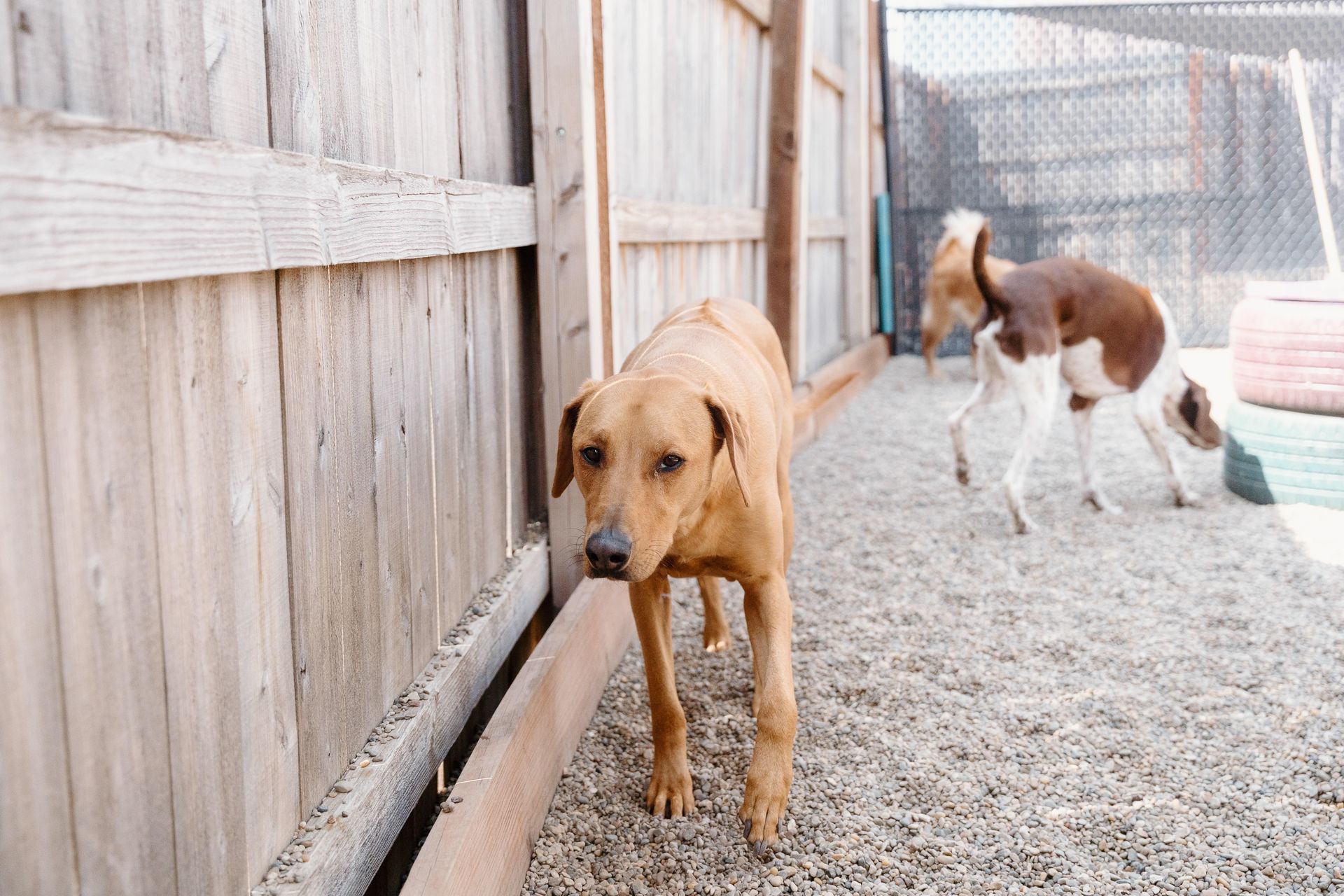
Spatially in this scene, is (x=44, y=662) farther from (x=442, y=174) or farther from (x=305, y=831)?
(x=442, y=174)

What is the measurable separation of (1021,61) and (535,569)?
30.2 ft

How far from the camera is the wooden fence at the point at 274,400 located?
1.22m

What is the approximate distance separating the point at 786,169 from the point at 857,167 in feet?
9.91

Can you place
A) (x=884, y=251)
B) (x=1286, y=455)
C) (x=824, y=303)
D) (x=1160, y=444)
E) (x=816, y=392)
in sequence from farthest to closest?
(x=884, y=251) < (x=824, y=303) < (x=816, y=392) < (x=1160, y=444) < (x=1286, y=455)

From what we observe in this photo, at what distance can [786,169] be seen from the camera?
23.8 ft

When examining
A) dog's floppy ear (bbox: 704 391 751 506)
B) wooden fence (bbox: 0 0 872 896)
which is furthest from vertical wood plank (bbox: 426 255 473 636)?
dog's floppy ear (bbox: 704 391 751 506)

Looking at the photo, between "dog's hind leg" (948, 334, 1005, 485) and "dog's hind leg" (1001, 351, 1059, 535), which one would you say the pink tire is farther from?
"dog's hind leg" (948, 334, 1005, 485)

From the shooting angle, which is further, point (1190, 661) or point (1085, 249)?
point (1085, 249)

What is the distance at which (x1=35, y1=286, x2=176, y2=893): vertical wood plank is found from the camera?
126cm

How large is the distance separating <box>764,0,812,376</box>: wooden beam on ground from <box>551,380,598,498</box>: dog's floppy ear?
4.77 m

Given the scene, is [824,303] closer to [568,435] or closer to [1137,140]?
[1137,140]

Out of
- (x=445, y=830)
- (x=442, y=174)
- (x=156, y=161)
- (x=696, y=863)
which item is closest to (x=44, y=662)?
(x=156, y=161)

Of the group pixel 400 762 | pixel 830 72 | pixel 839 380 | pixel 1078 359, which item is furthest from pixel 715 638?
pixel 830 72

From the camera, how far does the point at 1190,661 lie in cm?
367
